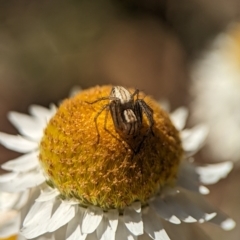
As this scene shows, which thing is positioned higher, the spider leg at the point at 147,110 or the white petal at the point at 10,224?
the spider leg at the point at 147,110

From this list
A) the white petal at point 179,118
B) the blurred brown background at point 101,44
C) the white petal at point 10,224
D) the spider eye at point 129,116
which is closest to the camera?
the spider eye at point 129,116

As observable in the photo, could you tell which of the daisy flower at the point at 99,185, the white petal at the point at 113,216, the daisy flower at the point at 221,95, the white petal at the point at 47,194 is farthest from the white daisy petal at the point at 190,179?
the daisy flower at the point at 221,95

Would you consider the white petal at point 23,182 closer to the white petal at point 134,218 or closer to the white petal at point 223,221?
the white petal at point 134,218

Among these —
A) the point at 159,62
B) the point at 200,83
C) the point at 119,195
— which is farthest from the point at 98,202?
the point at 159,62

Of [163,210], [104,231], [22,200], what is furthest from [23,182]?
[163,210]

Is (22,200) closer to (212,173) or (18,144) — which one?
(18,144)

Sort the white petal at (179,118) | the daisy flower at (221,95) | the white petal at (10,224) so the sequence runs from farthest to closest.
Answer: the daisy flower at (221,95) → the white petal at (179,118) → the white petal at (10,224)

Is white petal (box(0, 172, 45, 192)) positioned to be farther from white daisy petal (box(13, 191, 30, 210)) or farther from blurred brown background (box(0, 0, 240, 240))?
blurred brown background (box(0, 0, 240, 240))

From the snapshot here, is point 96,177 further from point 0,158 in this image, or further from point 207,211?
point 0,158

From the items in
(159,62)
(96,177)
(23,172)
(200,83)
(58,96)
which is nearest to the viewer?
(96,177)
